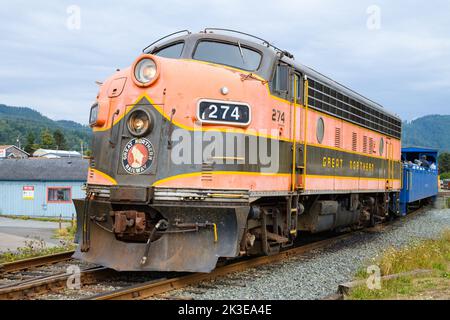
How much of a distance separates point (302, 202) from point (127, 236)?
4.53m

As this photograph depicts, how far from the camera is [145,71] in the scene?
8.15 meters

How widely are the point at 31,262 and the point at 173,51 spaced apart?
472cm

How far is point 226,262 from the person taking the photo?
375 inches

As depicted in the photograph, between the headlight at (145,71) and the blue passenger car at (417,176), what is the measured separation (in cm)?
1514

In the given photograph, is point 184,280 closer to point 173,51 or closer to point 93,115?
point 93,115

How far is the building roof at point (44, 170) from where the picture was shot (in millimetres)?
34500

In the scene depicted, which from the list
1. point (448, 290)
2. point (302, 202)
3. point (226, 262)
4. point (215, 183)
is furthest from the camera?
point (302, 202)

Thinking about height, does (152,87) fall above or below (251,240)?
above

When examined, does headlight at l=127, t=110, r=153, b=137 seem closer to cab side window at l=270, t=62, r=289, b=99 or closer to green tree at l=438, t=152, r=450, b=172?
cab side window at l=270, t=62, r=289, b=99

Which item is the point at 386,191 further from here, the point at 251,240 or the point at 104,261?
the point at 104,261

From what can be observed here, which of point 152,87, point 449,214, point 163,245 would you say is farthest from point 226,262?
point 449,214

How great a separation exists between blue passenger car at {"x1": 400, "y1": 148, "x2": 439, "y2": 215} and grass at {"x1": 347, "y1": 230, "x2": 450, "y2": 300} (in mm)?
9258

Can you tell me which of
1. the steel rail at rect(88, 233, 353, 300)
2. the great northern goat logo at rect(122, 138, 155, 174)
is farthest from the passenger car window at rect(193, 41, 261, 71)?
the steel rail at rect(88, 233, 353, 300)

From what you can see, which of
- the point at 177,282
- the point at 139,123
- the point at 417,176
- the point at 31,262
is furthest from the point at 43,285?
the point at 417,176
